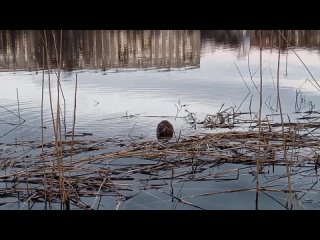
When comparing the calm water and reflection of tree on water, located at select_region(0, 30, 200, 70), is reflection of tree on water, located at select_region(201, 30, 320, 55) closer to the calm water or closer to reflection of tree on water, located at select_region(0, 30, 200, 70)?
the calm water

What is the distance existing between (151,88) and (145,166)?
5.02 m

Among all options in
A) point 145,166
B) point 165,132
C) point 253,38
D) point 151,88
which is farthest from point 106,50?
point 145,166

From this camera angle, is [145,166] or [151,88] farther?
[151,88]

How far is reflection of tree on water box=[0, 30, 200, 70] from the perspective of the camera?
1298 cm

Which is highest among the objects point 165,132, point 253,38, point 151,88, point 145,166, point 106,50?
point 253,38

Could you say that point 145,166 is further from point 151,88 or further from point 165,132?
point 151,88

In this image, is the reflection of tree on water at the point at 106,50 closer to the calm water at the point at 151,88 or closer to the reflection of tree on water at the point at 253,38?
the calm water at the point at 151,88

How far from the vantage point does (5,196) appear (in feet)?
11.8

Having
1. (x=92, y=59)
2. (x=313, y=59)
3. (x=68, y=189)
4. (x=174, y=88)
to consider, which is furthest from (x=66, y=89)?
(x=313, y=59)

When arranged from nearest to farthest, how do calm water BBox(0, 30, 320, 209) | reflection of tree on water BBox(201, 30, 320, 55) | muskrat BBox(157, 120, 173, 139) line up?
calm water BBox(0, 30, 320, 209)
muskrat BBox(157, 120, 173, 139)
reflection of tree on water BBox(201, 30, 320, 55)

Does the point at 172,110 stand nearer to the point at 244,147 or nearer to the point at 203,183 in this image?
the point at 244,147

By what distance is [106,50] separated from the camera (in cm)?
1602

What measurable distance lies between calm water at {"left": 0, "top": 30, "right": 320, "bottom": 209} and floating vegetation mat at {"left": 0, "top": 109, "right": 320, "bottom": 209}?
89 millimetres

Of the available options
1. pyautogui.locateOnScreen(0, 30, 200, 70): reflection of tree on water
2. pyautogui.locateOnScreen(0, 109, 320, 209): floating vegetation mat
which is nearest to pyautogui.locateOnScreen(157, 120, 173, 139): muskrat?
pyautogui.locateOnScreen(0, 109, 320, 209): floating vegetation mat
